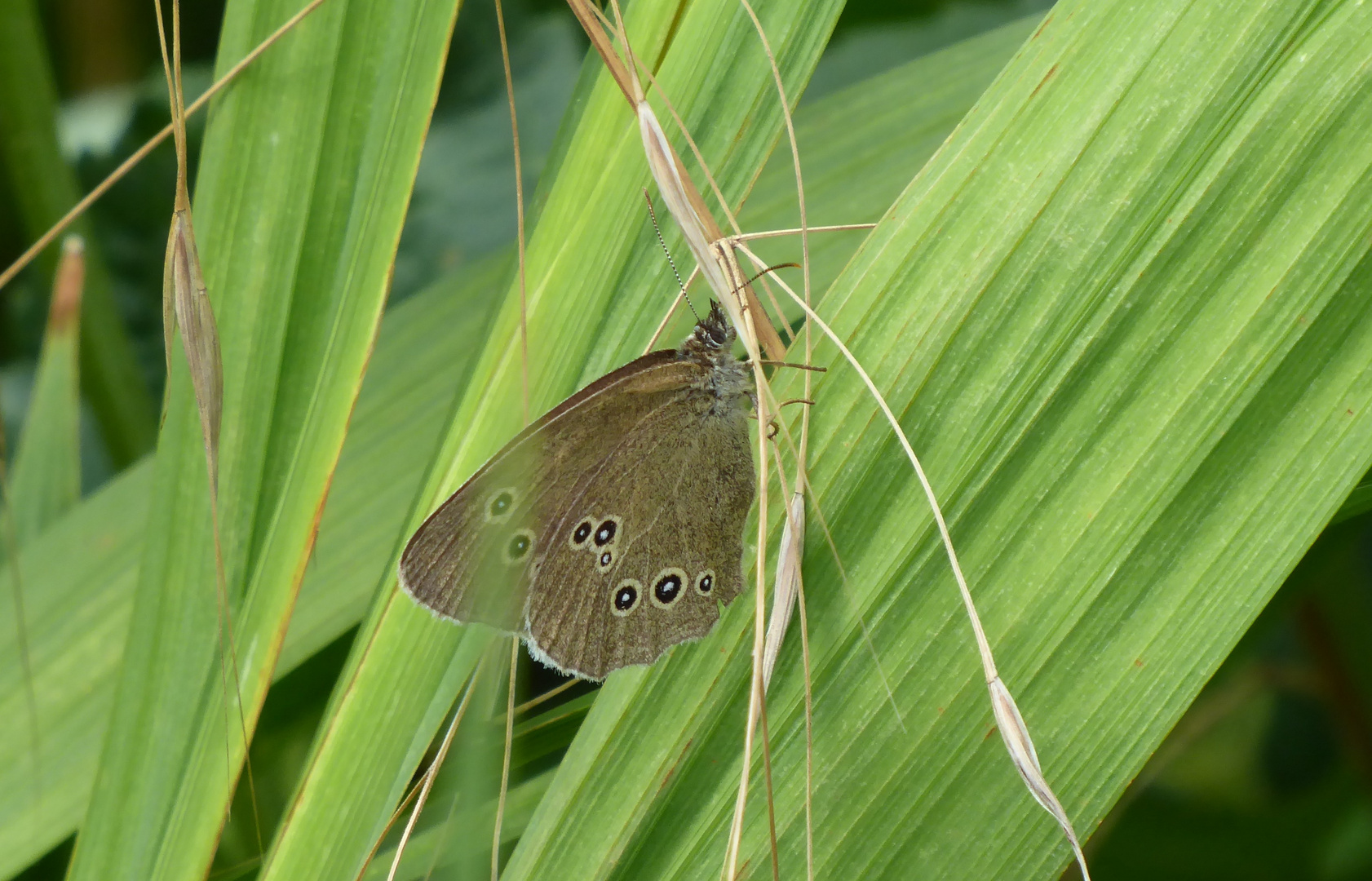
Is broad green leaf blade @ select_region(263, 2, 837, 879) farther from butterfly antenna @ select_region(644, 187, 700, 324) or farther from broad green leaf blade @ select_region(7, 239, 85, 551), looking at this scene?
broad green leaf blade @ select_region(7, 239, 85, 551)

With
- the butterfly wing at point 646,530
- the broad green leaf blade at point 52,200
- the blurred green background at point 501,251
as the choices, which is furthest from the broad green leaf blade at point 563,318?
the broad green leaf blade at point 52,200

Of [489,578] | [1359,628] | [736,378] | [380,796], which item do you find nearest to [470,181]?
[736,378]

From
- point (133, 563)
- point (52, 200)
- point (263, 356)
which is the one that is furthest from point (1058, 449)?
point (52, 200)

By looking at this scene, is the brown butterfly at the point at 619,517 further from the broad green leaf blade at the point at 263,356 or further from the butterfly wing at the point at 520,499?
the broad green leaf blade at the point at 263,356

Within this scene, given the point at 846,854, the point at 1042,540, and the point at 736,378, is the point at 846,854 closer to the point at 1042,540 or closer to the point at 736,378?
the point at 1042,540

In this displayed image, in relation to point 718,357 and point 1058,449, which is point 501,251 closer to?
point 718,357

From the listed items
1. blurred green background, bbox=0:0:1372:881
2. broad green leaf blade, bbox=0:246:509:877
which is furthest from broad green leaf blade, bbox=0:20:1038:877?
blurred green background, bbox=0:0:1372:881
